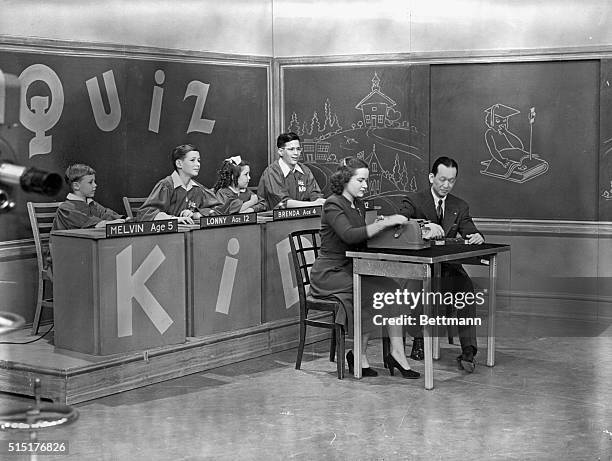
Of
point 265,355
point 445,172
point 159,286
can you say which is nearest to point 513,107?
point 445,172

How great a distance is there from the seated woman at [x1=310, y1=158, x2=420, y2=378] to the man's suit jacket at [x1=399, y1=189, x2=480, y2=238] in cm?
41

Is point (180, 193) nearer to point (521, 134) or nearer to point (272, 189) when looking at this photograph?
point (272, 189)

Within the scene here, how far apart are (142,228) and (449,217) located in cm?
188

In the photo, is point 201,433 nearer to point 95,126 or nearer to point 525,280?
point 95,126

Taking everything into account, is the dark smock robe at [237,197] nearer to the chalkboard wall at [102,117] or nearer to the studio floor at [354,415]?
the chalkboard wall at [102,117]

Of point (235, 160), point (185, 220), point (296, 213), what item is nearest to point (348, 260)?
point (185, 220)

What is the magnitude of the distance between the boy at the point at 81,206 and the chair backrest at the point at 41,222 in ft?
0.38

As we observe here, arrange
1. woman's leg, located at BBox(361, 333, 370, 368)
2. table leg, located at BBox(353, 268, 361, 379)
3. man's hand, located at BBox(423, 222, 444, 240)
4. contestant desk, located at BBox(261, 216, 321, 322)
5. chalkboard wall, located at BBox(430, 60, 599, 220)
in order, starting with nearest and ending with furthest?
1. table leg, located at BBox(353, 268, 361, 379)
2. woman's leg, located at BBox(361, 333, 370, 368)
3. man's hand, located at BBox(423, 222, 444, 240)
4. contestant desk, located at BBox(261, 216, 321, 322)
5. chalkboard wall, located at BBox(430, 60, 599, 220)

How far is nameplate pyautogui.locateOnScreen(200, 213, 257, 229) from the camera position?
21.0ft

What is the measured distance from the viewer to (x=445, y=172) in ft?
20.7

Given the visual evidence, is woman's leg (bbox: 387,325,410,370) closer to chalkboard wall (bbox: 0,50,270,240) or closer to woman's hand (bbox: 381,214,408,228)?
woman's hand (bbox: 381,214,408,228)

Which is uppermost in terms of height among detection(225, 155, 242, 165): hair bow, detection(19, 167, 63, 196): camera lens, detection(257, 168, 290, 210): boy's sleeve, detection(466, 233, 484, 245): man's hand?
detection(225, 155, 242, 165): hair bow

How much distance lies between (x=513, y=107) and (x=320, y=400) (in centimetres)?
348

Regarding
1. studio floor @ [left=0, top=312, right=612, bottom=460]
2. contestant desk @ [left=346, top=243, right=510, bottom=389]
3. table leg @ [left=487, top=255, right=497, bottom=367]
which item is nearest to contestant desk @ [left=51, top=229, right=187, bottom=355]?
studio floor @ [left=0, top=312, right=612, bottom=460]
